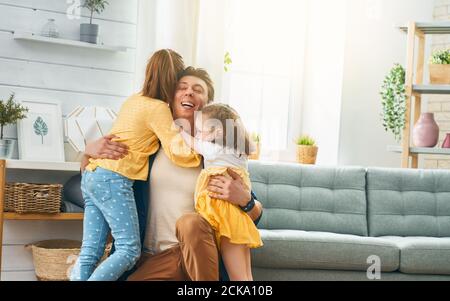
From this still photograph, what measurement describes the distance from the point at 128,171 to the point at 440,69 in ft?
8.15

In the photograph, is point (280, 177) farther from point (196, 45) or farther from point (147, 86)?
point (147, 86)

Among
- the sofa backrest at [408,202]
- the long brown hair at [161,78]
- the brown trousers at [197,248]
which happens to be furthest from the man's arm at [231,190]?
the sofa backrest at [408,202]

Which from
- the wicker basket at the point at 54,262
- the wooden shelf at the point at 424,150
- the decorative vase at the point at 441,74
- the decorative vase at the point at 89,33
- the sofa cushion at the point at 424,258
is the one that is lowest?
the wicker basket at the point at 54,262

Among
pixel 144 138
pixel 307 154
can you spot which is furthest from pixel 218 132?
pixel 307 154

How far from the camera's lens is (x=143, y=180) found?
2.80 m

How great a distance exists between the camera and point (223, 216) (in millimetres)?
2629

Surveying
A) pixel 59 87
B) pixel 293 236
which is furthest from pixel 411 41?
pixel 59 87

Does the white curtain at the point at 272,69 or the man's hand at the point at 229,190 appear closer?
the man's hand at the point at 229,190

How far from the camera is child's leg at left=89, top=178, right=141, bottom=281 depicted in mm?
2617

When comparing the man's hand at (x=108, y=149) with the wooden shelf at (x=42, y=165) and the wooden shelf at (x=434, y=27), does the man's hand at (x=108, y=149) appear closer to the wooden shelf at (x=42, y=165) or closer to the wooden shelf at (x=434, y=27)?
the wooden shelf at (x=42, y=165)

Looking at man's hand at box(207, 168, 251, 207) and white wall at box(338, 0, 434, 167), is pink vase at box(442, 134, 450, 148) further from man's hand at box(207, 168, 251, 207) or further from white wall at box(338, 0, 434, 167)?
man's hand at box(207, 168, 251, 207)

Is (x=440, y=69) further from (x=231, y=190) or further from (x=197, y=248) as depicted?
(x=197, y=248)

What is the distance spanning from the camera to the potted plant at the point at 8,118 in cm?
364
